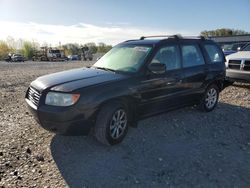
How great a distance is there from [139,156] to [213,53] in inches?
151

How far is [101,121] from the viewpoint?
465 cm

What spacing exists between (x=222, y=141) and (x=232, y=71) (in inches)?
191

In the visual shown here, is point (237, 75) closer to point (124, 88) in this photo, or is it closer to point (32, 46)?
point (124, 88)

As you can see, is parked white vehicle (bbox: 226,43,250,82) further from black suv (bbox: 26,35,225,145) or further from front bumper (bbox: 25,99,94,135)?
front bumper (bbox: 25,99,94,135)

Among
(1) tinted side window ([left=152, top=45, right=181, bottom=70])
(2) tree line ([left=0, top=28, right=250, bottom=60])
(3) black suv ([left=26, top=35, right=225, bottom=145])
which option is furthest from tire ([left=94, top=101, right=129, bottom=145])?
(2) tree line ([left=0, top=28, right=250, bottom=60])

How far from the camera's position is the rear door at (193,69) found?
623 cm

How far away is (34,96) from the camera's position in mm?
4844

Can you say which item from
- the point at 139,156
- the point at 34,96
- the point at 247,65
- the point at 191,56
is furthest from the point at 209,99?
the point at 34,96

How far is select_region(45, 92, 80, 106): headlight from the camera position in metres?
4.38

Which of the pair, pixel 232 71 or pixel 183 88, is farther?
pixel 232 71

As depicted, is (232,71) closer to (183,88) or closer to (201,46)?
(201,46)

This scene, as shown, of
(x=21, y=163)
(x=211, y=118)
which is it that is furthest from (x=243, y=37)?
(x=21, y=163)

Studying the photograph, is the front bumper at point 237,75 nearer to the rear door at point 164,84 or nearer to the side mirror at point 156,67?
the rear door at point 164,84

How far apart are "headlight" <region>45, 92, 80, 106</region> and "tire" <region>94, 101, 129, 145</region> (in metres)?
0.50
